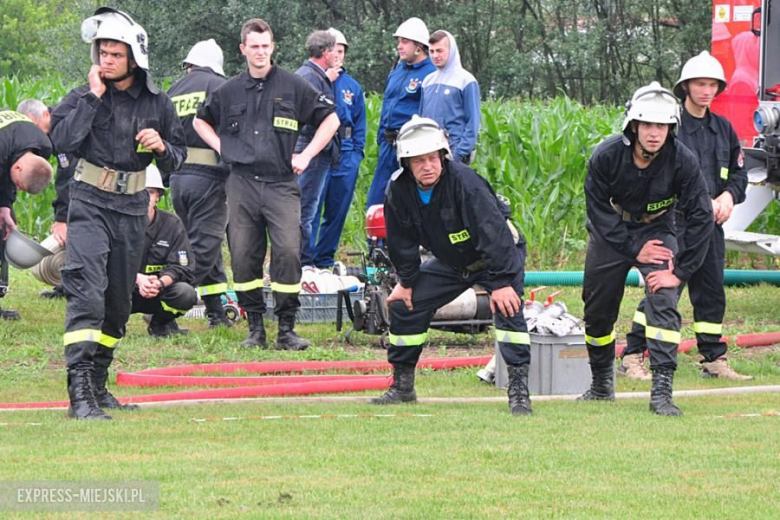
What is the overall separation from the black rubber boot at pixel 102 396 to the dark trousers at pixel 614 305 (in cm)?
291

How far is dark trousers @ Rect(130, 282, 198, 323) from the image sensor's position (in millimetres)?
10750

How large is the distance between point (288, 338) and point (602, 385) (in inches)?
116

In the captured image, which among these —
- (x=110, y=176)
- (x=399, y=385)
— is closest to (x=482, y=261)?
(x=399, y=385)

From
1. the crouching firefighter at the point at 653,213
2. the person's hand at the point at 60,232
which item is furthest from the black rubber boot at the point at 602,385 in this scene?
the person's hand at the point at 60,232

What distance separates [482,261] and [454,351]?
2.85 meters

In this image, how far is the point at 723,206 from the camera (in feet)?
30.5

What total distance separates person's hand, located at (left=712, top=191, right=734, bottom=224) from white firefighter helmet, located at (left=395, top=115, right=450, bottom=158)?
8.61ft

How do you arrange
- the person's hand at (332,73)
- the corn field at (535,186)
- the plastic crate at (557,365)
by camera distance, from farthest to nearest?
the corn field at (535,186) → the person's hand at (332,73) → the plastic crate at (557,365)

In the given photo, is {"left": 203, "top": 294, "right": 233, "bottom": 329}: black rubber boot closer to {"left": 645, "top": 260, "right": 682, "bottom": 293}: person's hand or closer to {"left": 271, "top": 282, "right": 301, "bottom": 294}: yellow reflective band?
{"left": 271, "top": 282, "right": 301, "bottom": 294}: yellow reflective band

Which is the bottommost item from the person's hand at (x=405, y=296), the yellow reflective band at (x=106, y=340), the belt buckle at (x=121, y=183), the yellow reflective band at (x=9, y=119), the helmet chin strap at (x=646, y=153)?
the yellow reflective band at (x=106, y=340)

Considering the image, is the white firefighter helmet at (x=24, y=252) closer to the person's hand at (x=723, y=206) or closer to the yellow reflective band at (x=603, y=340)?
the yellow reflective band at (x=603, y=340)

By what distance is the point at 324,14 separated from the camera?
34625mm

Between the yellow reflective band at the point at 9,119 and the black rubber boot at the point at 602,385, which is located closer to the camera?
the black rubber boot at the point at 602,385

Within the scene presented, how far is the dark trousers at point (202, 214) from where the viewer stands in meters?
11.3
